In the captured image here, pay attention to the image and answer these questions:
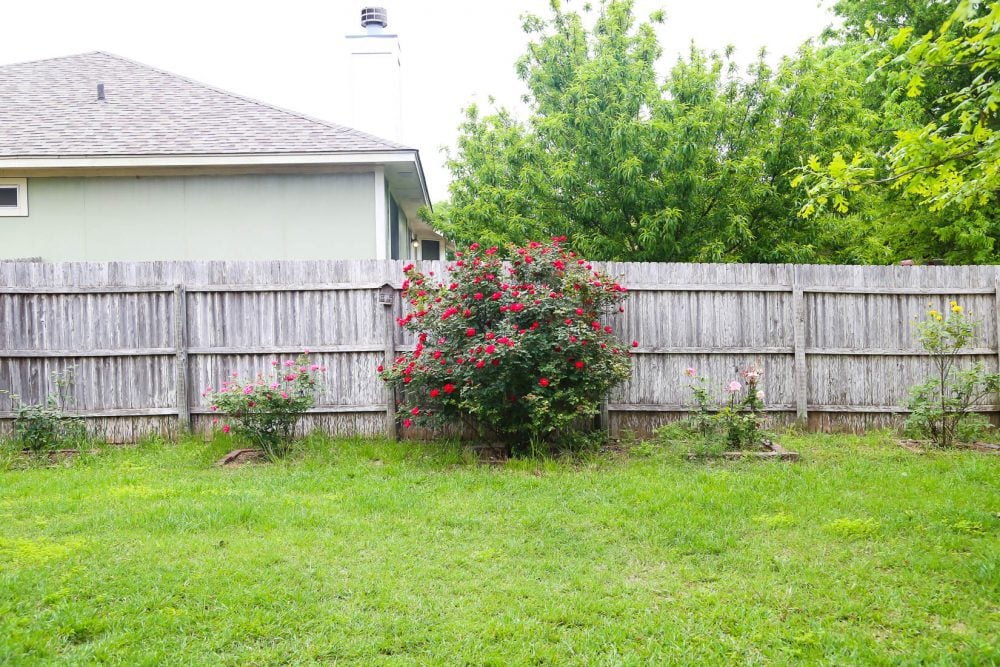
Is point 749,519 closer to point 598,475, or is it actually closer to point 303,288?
point 598,475

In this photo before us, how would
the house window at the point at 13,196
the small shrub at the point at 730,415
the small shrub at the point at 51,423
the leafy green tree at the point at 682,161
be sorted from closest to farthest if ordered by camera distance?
the small shrub at the point at 730,415
the small shrub at the point at 51,423
the house window at the point at 13,196
the leafy green tree at the point at 682,161

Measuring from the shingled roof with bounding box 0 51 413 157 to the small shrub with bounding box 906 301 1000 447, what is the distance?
6.44 meters

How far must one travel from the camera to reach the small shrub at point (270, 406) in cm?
688

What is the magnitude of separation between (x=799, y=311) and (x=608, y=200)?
3.84m

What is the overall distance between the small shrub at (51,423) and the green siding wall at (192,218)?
8.44ft

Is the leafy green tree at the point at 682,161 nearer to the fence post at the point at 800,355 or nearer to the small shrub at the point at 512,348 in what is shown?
the fence post at the point at 800,355

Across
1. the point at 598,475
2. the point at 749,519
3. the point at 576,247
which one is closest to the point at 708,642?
the point at 749,519

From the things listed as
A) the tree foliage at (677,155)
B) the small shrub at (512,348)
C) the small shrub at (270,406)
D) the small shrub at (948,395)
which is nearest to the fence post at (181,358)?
the small shrub at (270,406)

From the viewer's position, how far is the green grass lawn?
Answer: 3.11 m

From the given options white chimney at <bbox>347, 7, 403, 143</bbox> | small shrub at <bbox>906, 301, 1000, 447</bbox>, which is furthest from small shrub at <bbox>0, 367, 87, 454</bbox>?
small shrub at <bbox>906, 301, 1000, 447</bbox>

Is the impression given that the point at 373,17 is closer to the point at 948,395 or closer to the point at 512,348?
the point at 512,348

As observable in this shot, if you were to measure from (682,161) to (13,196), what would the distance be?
8.75 metres

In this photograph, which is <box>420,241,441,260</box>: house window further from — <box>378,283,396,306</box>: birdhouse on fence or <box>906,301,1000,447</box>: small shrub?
<box>906,301,1000,447</box>: small shrub

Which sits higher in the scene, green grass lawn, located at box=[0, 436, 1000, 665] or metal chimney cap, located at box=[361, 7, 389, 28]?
metal chimney cap, located at box=[361, 7, 389, 28]
